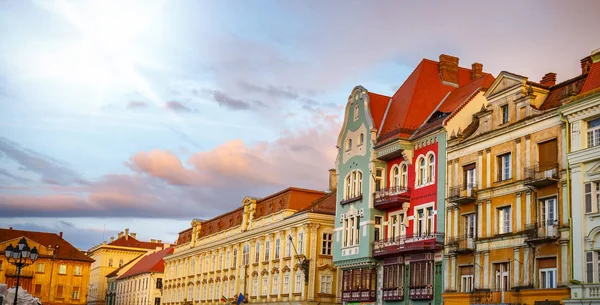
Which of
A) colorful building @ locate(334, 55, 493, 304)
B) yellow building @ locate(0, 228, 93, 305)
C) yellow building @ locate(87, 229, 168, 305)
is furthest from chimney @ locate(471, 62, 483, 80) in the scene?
yellow building @ locate(87, 229, 168, 305)

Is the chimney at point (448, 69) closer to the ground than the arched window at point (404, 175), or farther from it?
farther from it

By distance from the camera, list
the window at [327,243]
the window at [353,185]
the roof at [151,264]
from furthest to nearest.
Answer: the roof at [151,264], the window at [327,243], the window at [353,185]

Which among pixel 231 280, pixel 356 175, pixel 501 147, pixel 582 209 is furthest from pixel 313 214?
pixel 582 209

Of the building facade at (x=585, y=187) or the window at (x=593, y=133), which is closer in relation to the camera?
the building facade at (x=585, y=187)

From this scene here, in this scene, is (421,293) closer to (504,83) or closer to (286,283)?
(504,83)

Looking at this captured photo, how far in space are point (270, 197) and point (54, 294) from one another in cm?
6078

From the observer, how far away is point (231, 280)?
8425cm

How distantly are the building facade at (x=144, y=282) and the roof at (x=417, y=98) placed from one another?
64.8m

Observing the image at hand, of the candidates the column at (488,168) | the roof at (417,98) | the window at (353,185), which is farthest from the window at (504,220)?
the window at (353,185)

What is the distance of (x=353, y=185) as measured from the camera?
59719mm

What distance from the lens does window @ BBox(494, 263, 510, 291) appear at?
1678 inches

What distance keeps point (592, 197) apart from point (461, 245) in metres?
10.4

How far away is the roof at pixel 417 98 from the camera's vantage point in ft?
182

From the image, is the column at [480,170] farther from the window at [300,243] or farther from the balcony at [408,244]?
the window at [300,243]
